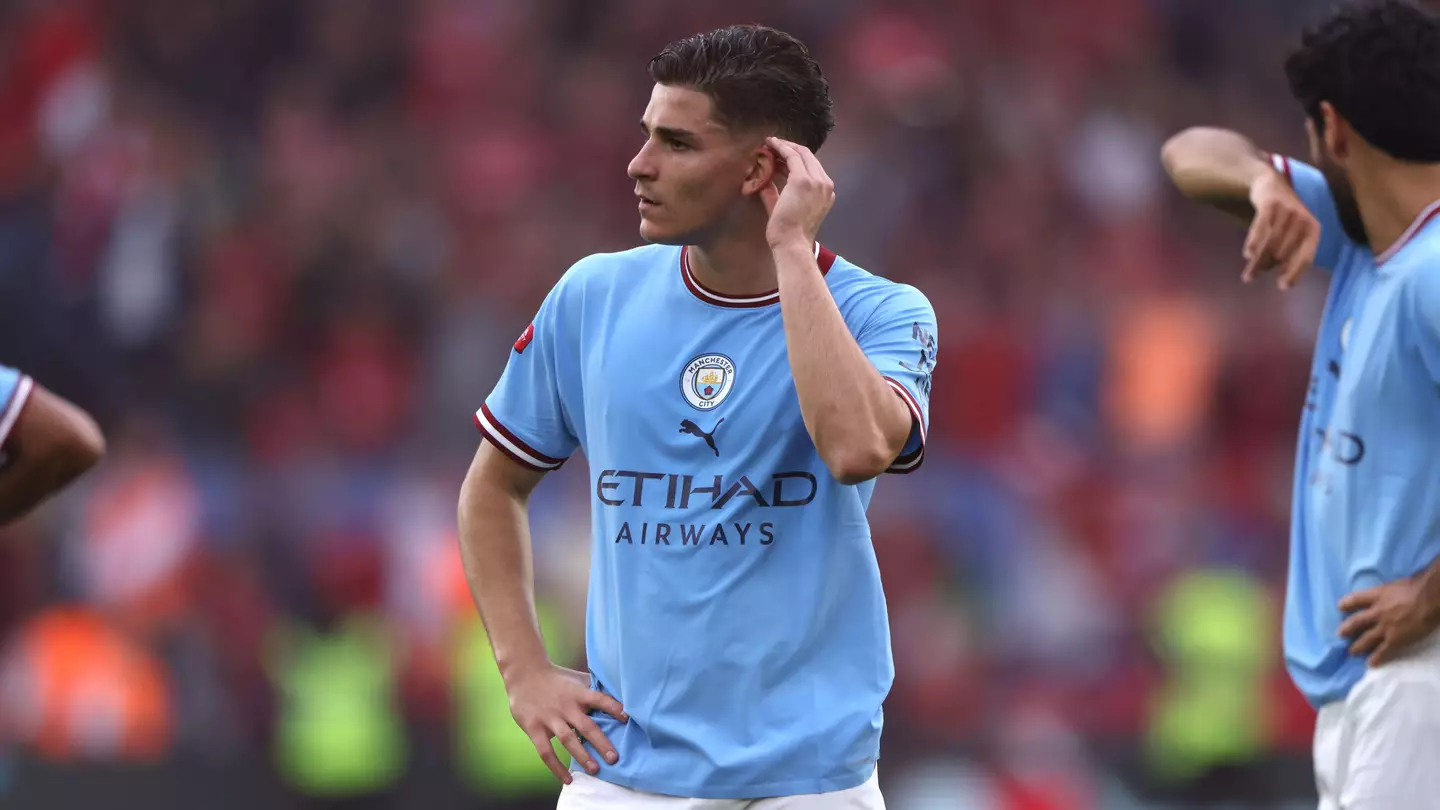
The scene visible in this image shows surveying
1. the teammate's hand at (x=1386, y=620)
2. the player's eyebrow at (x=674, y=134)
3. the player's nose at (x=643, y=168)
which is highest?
the player's eyebrow at (x=674, y=134)

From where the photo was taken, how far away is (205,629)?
30.1ft

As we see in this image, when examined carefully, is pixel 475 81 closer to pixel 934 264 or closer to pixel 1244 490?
pixel 934 264

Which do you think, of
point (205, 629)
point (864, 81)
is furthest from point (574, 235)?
point (205, 629)

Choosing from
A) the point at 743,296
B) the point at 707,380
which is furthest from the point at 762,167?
the point at 707,380

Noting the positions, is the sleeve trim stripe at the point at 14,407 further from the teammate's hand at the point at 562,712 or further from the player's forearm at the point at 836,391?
the player's forearm at the point at 836,391

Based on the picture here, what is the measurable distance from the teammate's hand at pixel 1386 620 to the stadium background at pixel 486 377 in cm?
463

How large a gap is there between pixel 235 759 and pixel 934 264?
5.37m

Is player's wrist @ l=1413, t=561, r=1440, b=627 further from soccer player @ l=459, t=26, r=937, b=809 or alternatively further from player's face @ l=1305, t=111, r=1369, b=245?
soccer player @ l=459, t=26, r=937, b=809

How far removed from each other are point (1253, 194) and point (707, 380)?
160 centimetres

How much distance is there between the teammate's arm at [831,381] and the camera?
3.66m

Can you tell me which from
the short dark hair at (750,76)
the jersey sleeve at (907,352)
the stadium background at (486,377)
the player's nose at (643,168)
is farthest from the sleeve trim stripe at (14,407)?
the stadium background at (486,377)

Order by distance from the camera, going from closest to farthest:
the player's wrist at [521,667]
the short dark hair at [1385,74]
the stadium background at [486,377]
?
the player's wrist at [521,667], the short dark hair at [1385,74], the stadium background at [486,377]

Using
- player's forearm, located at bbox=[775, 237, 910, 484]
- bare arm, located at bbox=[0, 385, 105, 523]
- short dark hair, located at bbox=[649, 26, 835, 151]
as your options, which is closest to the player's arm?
short dark hair, located at bbox=[649, 26, 835, 151]

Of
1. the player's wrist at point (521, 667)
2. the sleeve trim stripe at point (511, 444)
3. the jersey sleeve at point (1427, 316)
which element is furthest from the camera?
the jersey sleeve at point (1427, 316)
